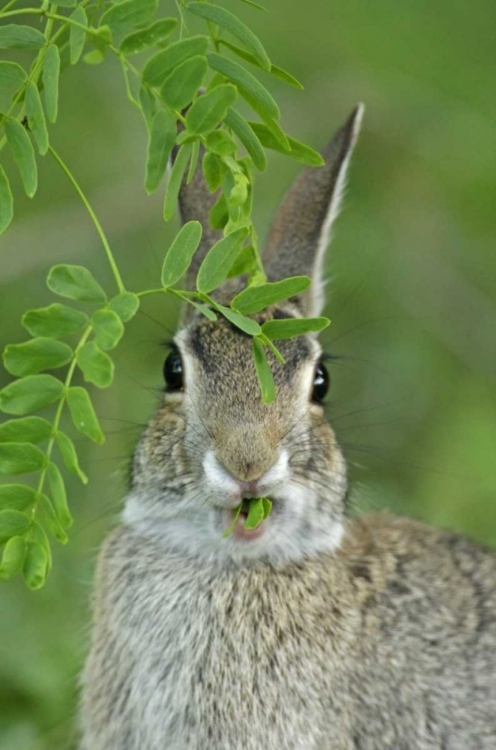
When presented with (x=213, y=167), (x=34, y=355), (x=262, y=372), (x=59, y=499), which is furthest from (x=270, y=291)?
(x=59, y=499)

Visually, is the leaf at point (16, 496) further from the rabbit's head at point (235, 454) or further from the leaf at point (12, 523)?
the rabbit's head at point (235, 454)

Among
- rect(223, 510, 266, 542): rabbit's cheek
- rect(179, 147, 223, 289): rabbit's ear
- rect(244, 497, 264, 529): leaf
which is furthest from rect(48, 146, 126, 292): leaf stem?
rect(179, 147, 223, 289): rabbit's ear

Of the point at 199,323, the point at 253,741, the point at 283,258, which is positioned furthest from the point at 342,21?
the point at 253,741

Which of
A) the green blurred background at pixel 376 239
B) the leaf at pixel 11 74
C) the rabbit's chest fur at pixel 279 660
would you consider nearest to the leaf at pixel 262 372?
the leaf at pixel 11 74

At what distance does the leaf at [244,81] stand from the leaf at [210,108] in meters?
0.11

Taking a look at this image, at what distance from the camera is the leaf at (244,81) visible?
321cm

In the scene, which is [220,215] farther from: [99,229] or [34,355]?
[34,355]

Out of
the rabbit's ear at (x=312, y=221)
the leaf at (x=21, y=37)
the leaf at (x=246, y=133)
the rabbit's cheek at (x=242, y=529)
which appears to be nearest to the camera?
the leaf at (x=21, y=37)

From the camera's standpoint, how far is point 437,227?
26.2 ft

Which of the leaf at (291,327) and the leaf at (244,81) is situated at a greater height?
the leaf at (244,81)

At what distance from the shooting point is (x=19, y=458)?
319cm

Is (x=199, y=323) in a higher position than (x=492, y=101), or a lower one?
lower

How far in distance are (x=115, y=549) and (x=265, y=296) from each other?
158cm

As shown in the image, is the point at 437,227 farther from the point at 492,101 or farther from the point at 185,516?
the point at 185,516
